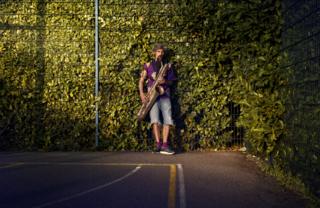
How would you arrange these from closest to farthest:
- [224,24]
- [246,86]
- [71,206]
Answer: [71,206] → [246,86] → [224,24]

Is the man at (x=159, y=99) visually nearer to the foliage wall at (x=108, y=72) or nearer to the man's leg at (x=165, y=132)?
the man's leg at (x=165, y=132)

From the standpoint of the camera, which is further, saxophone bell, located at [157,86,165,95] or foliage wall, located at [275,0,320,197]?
saxophone bell, located at [157,86,165,95]

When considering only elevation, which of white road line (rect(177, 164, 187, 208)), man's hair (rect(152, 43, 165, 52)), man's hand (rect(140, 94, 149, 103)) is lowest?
white road line (rect(177, 164, 187, 208))

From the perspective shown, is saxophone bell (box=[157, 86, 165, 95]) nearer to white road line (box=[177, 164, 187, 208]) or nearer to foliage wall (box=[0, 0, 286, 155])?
foliage wall (box=[0, 0, 286, 155])

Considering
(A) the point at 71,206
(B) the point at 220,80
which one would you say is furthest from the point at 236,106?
(A) the point at 71,206

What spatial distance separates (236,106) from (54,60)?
399 centimetres

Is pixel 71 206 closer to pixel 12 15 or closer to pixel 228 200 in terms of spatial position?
pixel 228 200

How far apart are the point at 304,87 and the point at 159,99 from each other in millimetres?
4499

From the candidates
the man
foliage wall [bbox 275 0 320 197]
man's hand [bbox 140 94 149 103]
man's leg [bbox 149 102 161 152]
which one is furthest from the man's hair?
foliage wall [bbox 275 0 320 197]

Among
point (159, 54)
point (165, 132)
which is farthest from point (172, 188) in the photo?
point (159, 54)

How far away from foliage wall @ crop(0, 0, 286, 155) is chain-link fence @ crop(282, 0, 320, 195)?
312cm

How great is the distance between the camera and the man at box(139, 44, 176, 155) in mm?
11297

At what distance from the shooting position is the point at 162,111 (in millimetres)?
11430

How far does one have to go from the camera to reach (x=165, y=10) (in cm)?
1177
